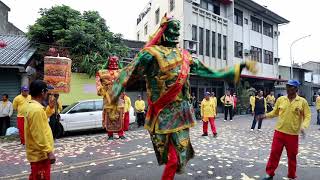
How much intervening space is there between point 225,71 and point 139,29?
106 ft

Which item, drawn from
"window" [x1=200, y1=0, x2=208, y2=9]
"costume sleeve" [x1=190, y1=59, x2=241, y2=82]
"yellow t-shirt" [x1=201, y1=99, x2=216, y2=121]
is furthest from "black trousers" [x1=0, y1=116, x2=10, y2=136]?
"window" [x1=200, y1=0, x2=208, y2=9]

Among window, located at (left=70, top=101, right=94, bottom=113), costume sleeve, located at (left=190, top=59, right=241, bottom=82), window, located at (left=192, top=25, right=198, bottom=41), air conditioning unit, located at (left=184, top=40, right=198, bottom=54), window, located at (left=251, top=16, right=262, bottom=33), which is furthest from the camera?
window, located at (left=251, top=16, right=262, bottom=33)

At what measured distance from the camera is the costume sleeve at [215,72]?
4.81 meters

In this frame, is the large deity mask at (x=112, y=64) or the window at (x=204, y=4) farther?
the window at (x=204, y=4)

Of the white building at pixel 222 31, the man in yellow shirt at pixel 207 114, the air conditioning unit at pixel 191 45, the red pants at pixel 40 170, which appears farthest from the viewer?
the white building at pixel 222 31

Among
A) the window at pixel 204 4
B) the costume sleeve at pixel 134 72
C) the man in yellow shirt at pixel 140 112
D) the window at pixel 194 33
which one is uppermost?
the window at pixel 204 4

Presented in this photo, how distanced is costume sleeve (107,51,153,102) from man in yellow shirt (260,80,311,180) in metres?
2.73

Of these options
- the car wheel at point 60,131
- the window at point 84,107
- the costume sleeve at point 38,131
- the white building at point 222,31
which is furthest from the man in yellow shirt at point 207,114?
the white building at point 222,31

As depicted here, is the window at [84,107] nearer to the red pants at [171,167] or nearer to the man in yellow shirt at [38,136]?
the man in yellow shirt at [38,136]

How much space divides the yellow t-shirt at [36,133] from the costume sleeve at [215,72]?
2.14 meters

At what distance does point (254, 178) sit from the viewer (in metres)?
6.16

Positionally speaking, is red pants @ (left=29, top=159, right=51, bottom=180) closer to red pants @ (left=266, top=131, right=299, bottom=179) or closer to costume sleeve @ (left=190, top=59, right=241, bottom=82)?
costume sleeve @ (left=190, top=59, right=241, bottom=82)

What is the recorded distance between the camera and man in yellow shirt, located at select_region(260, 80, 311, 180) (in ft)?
19.1

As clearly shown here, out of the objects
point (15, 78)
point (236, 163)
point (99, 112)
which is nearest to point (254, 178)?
point (236, 163)
